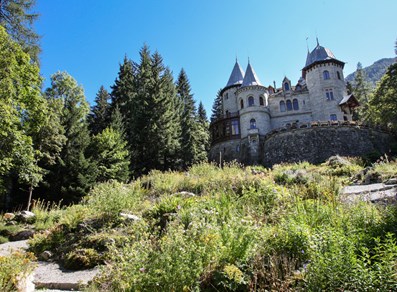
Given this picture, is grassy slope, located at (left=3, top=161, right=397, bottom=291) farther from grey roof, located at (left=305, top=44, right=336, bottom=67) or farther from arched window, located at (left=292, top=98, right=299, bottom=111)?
grey roof, located at (left=305, top=44, right=336, bottom=67)

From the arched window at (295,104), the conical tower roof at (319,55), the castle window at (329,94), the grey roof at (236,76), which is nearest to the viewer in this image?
the castle window at (329,94)

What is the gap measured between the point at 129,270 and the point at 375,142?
1146 inches

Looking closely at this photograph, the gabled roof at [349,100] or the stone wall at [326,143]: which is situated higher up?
the gabled roof at [349,100]

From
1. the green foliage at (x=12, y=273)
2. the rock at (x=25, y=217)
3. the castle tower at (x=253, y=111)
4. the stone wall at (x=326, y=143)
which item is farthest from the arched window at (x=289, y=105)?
the green foliage at (x=12, y=273)

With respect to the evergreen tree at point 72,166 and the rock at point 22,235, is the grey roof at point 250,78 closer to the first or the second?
the evergreen tree at point 72,166

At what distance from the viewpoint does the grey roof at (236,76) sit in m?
38.5

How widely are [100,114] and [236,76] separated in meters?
20.1

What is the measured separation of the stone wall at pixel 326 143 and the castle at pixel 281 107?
11.8 ft

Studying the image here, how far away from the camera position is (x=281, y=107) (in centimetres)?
3453

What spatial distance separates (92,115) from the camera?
3023 cm

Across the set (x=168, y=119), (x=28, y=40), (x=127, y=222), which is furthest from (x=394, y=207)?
(x=168, y=119)

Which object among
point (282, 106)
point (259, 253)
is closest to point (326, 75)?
point (282, 106)

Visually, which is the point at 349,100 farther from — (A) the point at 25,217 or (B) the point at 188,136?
(A) the point at 25,217

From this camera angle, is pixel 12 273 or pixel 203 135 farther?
pixel 203 135
